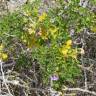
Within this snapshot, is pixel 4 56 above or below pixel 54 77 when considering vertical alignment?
above

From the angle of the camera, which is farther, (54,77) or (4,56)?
(4,56)

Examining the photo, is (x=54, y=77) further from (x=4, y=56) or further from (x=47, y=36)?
(x=4, y=56)

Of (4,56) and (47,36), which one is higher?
(47,36)

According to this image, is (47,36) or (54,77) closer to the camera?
(54,77)

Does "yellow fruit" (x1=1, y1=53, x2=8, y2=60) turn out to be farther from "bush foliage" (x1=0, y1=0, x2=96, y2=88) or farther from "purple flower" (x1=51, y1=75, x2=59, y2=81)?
"purple flower" (x1=51, y1=75, x2=59, y2=81)

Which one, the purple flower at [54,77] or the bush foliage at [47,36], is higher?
the bush foliage at [47,36]

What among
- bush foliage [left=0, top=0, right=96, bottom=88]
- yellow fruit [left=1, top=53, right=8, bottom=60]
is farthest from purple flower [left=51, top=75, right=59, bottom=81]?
yellow fruit [left=1, top=53, right=8, bottom=60]

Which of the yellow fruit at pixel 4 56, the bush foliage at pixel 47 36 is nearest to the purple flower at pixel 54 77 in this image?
the bush foliage at pixel 47 36

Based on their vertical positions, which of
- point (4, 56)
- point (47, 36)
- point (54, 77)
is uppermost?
point (47, 36)

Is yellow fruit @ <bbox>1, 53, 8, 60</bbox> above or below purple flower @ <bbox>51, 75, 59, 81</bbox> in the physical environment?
above

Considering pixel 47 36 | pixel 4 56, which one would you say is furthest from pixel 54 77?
pixel 4 56

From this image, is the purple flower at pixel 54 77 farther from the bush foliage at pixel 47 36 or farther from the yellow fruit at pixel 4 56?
the yellow fruit at pixel 4 56

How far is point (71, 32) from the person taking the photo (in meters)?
3.13

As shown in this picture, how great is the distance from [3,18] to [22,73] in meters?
0.47
